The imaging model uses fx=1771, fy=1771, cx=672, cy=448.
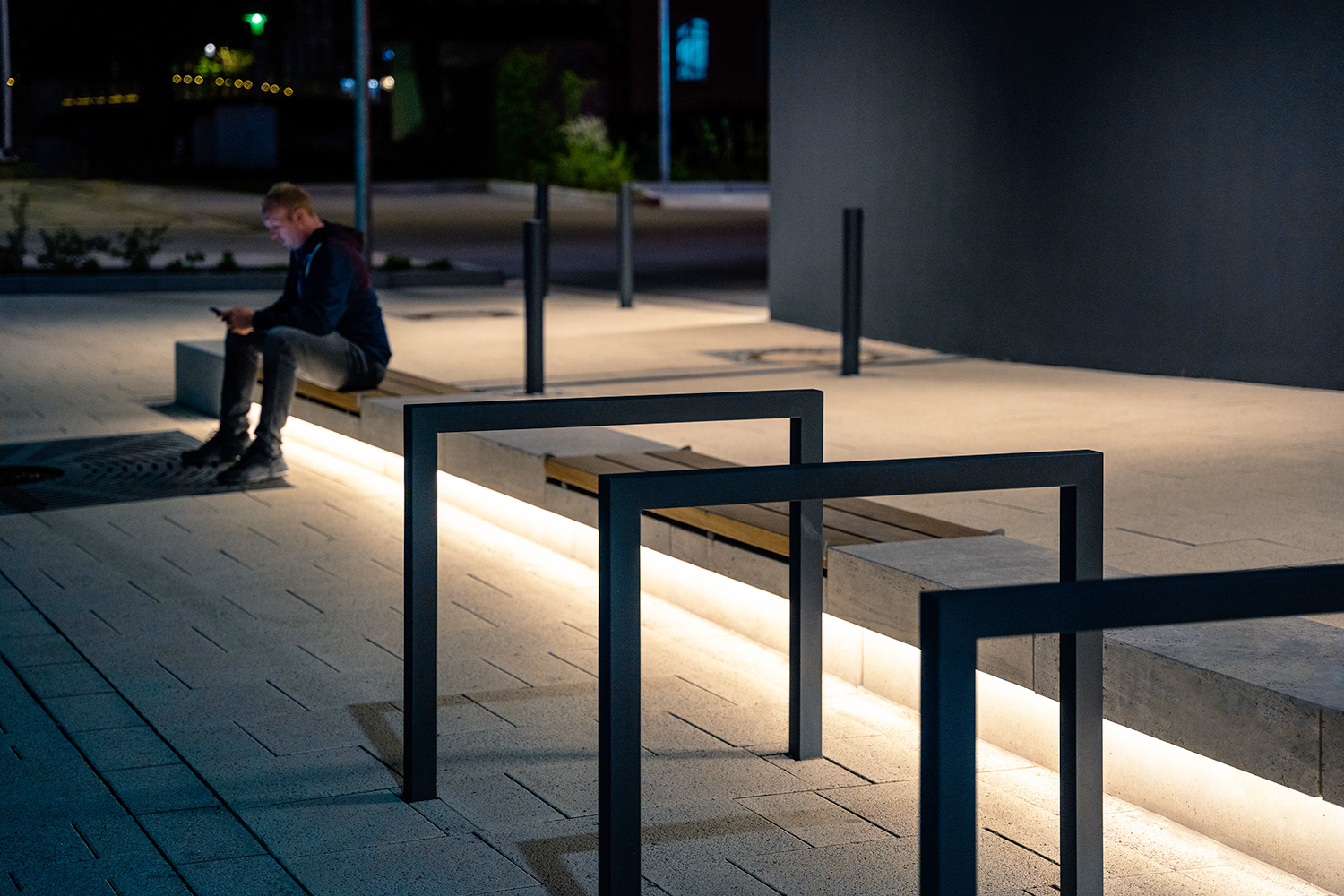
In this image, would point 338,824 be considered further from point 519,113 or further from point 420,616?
point 519,113

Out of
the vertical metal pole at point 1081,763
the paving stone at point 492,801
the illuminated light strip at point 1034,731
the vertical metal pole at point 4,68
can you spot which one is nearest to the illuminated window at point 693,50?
the vertical metal pole at point 4,68

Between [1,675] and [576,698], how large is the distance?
171 cm

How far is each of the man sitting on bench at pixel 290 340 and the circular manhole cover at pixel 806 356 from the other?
3725 mm

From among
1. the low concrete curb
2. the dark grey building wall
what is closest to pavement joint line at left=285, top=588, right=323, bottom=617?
the dark grey building wall

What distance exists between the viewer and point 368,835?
402cm

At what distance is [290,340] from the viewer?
8.35m

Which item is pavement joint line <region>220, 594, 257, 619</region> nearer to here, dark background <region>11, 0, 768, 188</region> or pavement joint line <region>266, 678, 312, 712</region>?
pavement joint line <region>266, 678, 312, 712</region>

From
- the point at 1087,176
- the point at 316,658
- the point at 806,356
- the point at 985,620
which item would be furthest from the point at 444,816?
the point at 806,356

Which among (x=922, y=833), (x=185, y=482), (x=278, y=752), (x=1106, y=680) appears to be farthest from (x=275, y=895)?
(x=185, y=482)

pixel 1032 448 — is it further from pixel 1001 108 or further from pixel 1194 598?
pixel 1194 598

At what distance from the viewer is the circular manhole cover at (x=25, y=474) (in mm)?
8227

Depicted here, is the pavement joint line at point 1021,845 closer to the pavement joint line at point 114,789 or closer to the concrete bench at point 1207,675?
the concrete bench at point 1207,675

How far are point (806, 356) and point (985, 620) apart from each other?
9500 millimetres

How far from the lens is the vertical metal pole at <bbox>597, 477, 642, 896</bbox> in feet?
11.5
